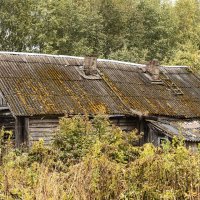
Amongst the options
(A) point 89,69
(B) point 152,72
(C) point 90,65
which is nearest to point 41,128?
(A) point 89,69

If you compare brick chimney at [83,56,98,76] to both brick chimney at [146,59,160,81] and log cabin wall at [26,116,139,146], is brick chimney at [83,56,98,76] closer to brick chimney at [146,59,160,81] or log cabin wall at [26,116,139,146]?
brick chimney at [146,59,160,81]

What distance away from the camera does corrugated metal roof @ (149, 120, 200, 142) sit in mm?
16953

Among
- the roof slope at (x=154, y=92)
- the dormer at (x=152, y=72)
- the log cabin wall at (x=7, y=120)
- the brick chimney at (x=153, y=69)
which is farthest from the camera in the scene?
the brick chimney at (x=153, y=69)

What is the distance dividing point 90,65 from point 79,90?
229cm

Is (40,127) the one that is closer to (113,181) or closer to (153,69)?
(153,69)

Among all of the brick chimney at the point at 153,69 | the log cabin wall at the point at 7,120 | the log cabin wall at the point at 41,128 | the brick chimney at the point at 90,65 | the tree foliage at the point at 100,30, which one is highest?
the tree foliage at the point at 100,30

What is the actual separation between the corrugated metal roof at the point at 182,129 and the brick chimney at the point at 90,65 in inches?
135

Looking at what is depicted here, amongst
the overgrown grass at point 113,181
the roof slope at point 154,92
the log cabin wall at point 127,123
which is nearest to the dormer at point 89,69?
the roof slope at point 154,92

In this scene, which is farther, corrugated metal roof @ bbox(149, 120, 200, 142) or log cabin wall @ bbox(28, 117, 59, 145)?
corrugated metal roof @ bbox(149, 120, 200, 142)

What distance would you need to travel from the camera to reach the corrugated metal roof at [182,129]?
55.6 feet

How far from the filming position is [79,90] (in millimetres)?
18172

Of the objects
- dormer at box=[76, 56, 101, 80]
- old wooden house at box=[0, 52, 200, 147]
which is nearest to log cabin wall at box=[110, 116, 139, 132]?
old wooden house at box=[0, 52, 200, 147]

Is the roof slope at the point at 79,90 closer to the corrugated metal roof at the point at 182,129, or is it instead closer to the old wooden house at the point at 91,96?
the old wooden house at the point at 91,96

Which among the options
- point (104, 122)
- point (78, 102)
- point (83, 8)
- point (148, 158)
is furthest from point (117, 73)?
point (83, 8)
